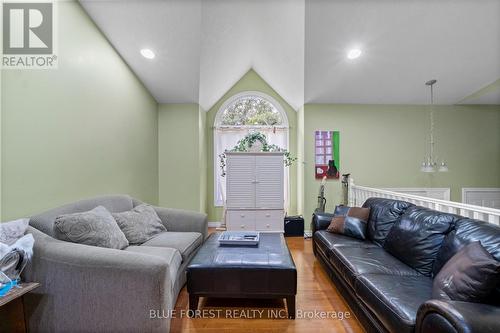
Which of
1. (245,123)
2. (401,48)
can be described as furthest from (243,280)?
(245,123)

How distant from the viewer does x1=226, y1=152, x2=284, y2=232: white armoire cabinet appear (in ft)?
14.3

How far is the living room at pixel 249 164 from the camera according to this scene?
156cm

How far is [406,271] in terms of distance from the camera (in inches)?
73.9

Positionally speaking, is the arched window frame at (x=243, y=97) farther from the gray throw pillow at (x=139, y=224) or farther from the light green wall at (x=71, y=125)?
the gray throw pillow at (x=139, y=224)

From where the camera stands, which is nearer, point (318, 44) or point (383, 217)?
point (383, 217)

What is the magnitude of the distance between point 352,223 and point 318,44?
2.34 metres

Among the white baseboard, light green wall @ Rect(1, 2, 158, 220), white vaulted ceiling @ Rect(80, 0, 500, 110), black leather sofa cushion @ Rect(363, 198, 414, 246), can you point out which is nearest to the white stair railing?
black leather sofa cushion @ Rect(363, 198, 414, 246)

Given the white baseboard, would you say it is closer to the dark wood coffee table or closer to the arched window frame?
the arched window frame

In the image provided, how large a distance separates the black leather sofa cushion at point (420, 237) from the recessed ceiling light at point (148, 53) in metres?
3.47

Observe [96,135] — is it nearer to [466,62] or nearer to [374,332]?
[374,332]

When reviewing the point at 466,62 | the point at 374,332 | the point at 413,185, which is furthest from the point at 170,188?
the point at 466,62

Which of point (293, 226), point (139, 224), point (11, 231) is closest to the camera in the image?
point (11, 231)

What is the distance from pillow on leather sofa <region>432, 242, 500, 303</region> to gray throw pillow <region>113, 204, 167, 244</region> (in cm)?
238

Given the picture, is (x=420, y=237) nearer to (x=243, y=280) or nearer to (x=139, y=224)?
(x=243, y=280)
